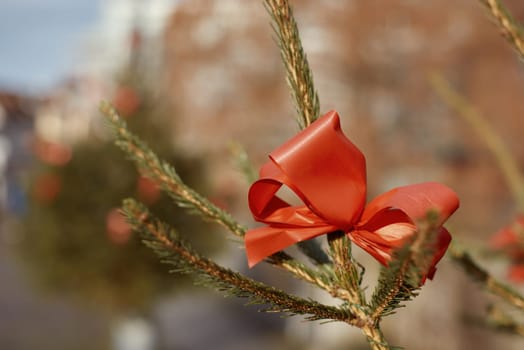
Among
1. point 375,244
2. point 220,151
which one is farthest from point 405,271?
point 220,151

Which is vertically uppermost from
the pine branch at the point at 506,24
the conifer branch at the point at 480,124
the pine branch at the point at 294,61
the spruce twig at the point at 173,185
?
the conifer branch at the point at 480,124

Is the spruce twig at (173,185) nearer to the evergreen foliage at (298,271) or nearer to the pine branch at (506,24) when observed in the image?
the evergreen foliage at (298,271)

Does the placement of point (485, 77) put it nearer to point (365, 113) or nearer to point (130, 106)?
Answer: point (365, 113)

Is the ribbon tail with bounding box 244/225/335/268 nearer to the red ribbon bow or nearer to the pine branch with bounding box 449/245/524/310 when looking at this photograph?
the red ribbon bow

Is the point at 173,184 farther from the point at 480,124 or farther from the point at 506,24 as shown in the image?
the point at 480,124

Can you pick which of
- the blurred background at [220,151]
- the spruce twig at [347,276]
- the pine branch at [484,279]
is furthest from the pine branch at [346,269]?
the blurred background at [220,151]

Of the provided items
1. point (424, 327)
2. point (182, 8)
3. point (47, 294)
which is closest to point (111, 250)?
point (47, 294)
